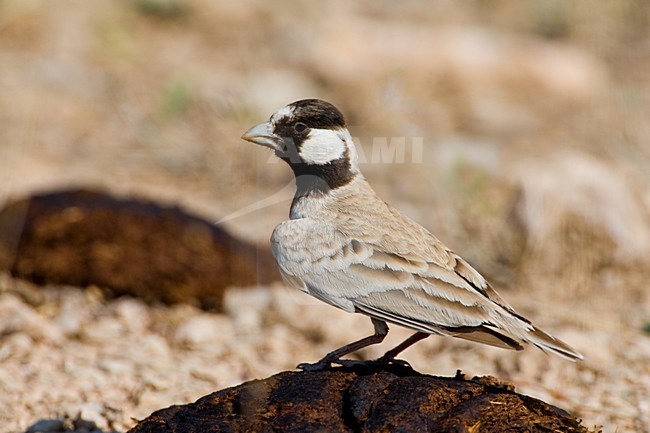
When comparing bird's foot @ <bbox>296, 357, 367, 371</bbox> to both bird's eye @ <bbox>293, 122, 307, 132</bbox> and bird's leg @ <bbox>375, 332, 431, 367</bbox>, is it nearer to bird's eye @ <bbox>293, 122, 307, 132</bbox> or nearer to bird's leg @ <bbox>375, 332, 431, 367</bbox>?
bird's leg @ <bbox>375, 332, 431, 367</bbox>

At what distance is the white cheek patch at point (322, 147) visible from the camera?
13.6ft

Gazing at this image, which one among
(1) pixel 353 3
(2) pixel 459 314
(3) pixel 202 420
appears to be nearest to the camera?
(3) pixel 202 420

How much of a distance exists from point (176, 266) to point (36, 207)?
3.93ft

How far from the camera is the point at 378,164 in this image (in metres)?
9.51

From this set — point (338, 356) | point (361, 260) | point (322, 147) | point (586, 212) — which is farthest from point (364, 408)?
point (586, 212)

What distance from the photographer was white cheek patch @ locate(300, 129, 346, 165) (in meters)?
4.14

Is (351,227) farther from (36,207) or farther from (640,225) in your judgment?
(640,225)

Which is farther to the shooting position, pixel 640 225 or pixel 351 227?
pixel 640 225

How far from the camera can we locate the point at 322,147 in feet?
13.7

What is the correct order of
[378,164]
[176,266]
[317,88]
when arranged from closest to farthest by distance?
[176,266], [378,164], [317,88]

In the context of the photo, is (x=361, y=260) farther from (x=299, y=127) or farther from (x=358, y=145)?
(x=358, y=145)

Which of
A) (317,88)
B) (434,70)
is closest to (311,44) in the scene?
(317,88)

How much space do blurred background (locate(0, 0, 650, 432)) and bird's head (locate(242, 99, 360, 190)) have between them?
1175mm

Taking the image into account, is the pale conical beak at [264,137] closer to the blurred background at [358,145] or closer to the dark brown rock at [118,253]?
the blurred background at [358,145]
